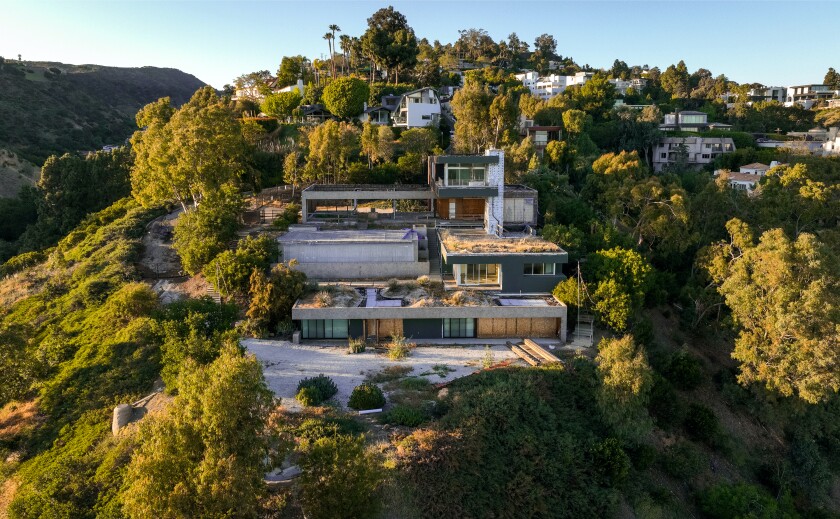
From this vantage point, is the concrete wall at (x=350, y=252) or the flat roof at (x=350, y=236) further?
the flat roof at (x=350, y=236)

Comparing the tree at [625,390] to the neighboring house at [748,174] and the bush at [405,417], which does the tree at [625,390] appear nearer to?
the bush at [405,417]

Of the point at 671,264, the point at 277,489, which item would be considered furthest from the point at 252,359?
the point at 671,264

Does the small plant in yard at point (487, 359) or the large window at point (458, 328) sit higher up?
the large window at point (458, 328)

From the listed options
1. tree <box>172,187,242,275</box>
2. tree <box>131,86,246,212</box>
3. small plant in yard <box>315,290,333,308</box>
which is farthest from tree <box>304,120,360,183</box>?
small plant in yard <box>315,290,333,308</box>

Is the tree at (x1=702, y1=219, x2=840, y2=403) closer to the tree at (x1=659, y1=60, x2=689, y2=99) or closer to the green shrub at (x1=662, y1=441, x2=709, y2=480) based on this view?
the green shrub at (x1=662, y1=441, x2=709, y2=480)

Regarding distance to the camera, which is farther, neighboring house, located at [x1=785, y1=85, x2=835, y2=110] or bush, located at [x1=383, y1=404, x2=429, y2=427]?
neighboring house, located at [x1=785, y1=85, x2=835, y2=110]

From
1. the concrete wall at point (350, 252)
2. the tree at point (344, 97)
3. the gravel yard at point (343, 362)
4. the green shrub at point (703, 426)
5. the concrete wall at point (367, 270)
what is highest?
the tree at point (344, 97)

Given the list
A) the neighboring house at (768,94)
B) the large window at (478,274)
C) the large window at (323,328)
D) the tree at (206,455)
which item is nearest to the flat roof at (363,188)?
the large window at (478,274)
